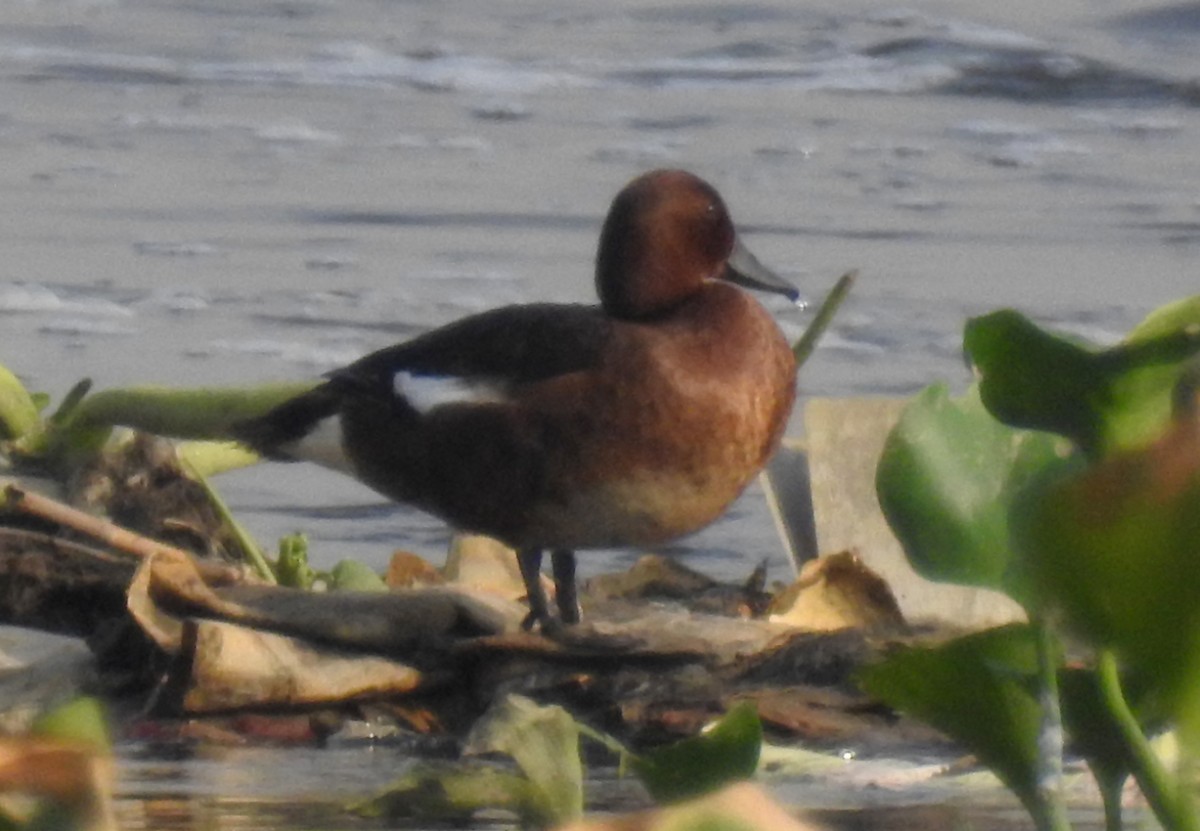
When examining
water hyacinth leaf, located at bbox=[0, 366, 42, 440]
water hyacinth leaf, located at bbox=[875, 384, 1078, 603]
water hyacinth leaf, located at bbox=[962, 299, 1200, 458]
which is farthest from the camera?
water hyacinth leaf, located at bbox=[0, 366, 42, 440]

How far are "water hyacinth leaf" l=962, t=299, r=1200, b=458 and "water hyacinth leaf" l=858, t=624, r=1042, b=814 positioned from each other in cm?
13

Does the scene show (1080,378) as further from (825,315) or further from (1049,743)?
(825,315)

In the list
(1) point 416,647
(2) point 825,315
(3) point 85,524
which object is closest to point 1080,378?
(1) point 416,647

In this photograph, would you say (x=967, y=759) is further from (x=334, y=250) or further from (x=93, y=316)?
(x=334, y=250)

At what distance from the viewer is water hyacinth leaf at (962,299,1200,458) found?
4.41 feet

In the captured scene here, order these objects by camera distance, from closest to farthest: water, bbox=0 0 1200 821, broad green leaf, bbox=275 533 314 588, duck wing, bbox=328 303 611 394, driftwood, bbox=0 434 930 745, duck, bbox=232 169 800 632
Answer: driftwood, bbox=0 434 930 745 → broad green leaf, bbox=275 533 314 588 → duck, bbox=232 169 800 632 → duck wing, bbox=328 303 611 394 → water, bbox=0 0 1200 821

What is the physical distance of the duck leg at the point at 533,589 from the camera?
145 inches

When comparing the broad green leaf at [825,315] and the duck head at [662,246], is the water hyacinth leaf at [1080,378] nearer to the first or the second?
the broad green leaf at [825,315]

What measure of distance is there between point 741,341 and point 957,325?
2.23 metres

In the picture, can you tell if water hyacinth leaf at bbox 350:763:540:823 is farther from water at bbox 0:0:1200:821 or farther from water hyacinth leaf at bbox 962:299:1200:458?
water at bbox 0:0:1200:821

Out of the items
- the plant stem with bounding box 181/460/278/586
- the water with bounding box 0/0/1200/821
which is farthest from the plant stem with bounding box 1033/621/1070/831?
the water with bounding box 0/0/1200/821

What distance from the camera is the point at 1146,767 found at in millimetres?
1405

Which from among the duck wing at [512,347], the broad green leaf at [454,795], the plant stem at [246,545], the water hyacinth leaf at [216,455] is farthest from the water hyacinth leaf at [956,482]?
the water hyacinth leaf at [216,455]

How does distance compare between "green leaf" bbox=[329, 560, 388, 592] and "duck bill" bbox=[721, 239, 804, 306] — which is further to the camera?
"duck bill" bbox=[721, 239, 804, 306]
